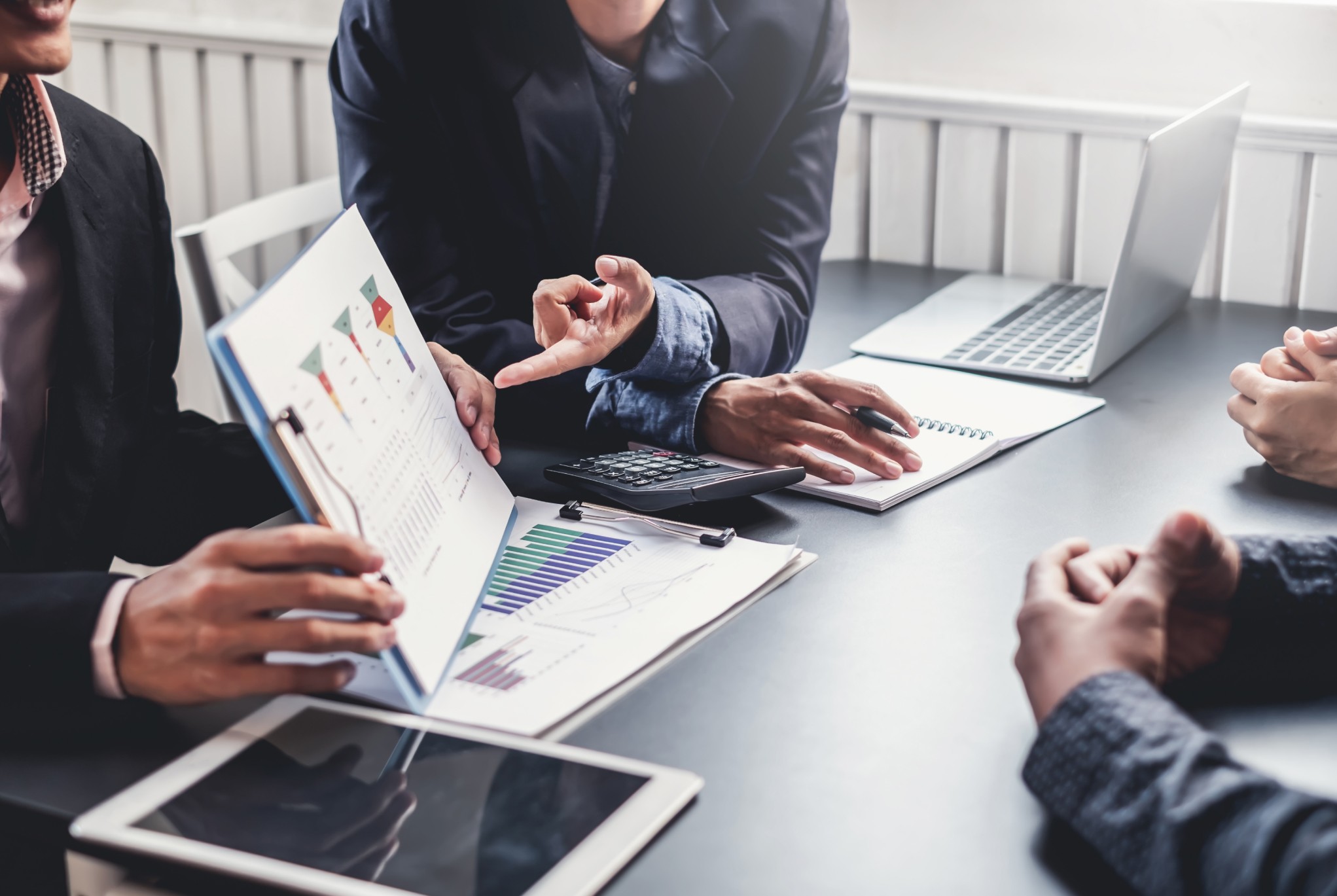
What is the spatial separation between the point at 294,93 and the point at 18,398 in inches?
62.8

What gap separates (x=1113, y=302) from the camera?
140 cm

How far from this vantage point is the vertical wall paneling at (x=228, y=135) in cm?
253

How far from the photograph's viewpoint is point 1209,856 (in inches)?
22.4

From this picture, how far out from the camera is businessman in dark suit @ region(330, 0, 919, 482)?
46.3 inches

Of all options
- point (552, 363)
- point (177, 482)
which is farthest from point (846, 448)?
point (177, 482)

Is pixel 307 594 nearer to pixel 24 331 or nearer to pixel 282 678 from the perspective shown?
pixel 282 678

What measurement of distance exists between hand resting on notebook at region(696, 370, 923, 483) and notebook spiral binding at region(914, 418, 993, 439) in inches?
2.7

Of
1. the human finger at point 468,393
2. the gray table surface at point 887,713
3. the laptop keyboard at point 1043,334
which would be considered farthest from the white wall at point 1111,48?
the human finger at point 468,393

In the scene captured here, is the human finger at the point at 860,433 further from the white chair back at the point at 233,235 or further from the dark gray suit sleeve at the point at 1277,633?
the white chair back at the point at 233,235

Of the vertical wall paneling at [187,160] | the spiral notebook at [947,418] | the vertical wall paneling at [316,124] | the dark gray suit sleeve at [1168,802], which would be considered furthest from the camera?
the vertical wall paneling at [187,160]

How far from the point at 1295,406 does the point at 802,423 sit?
428mm

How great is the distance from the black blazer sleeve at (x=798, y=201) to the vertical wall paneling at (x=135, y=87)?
160 cm

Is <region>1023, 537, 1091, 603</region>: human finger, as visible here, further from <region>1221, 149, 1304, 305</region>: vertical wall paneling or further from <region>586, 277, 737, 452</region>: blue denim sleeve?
<region>1221, 149, 1304, 305</region>: vertical wall paneling

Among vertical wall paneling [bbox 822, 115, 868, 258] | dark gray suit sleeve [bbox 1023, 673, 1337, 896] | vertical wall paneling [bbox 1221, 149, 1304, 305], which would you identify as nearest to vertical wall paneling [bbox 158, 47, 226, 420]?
vertical wall paneling [bbox 822, 115, 868, 258]
